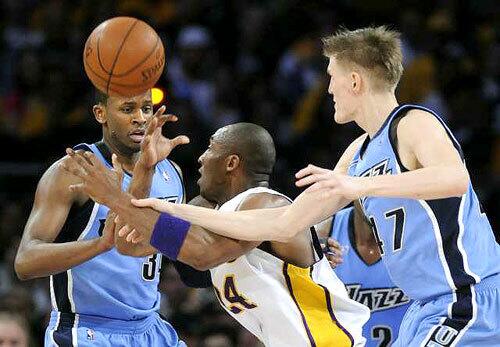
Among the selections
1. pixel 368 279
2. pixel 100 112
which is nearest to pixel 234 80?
pixel 368 279

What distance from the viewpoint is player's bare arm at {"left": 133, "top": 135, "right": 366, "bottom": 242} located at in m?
5.09

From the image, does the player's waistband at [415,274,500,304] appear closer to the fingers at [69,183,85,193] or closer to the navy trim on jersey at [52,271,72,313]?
the fingers at [69,183,85,193]

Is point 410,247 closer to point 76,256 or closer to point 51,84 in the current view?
point 76,256

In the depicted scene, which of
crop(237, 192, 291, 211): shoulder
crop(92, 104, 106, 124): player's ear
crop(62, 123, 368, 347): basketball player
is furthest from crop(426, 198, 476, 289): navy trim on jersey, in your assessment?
crop(92, 104, 106, 124): player's ear

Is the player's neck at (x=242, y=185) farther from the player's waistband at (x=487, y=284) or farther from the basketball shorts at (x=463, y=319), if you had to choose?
the player's waistband at (x=487, y=284)

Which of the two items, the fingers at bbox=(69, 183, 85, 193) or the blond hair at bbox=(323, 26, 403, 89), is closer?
the fingers at bbox=(69, 183, 85, 193)

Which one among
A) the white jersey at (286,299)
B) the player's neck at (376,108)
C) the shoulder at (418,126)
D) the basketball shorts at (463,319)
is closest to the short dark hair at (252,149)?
the white jersey at (286,299)

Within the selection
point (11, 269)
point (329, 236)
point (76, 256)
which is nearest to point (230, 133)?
point (76, 256)

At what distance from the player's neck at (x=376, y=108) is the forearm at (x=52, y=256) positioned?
60.5 inches

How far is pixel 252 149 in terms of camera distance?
18.4ft

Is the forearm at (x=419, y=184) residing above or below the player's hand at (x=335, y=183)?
above

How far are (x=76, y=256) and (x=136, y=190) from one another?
0.50m

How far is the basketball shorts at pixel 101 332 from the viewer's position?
19.3 ft

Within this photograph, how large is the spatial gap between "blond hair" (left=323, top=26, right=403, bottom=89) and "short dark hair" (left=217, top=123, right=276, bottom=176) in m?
0.61
